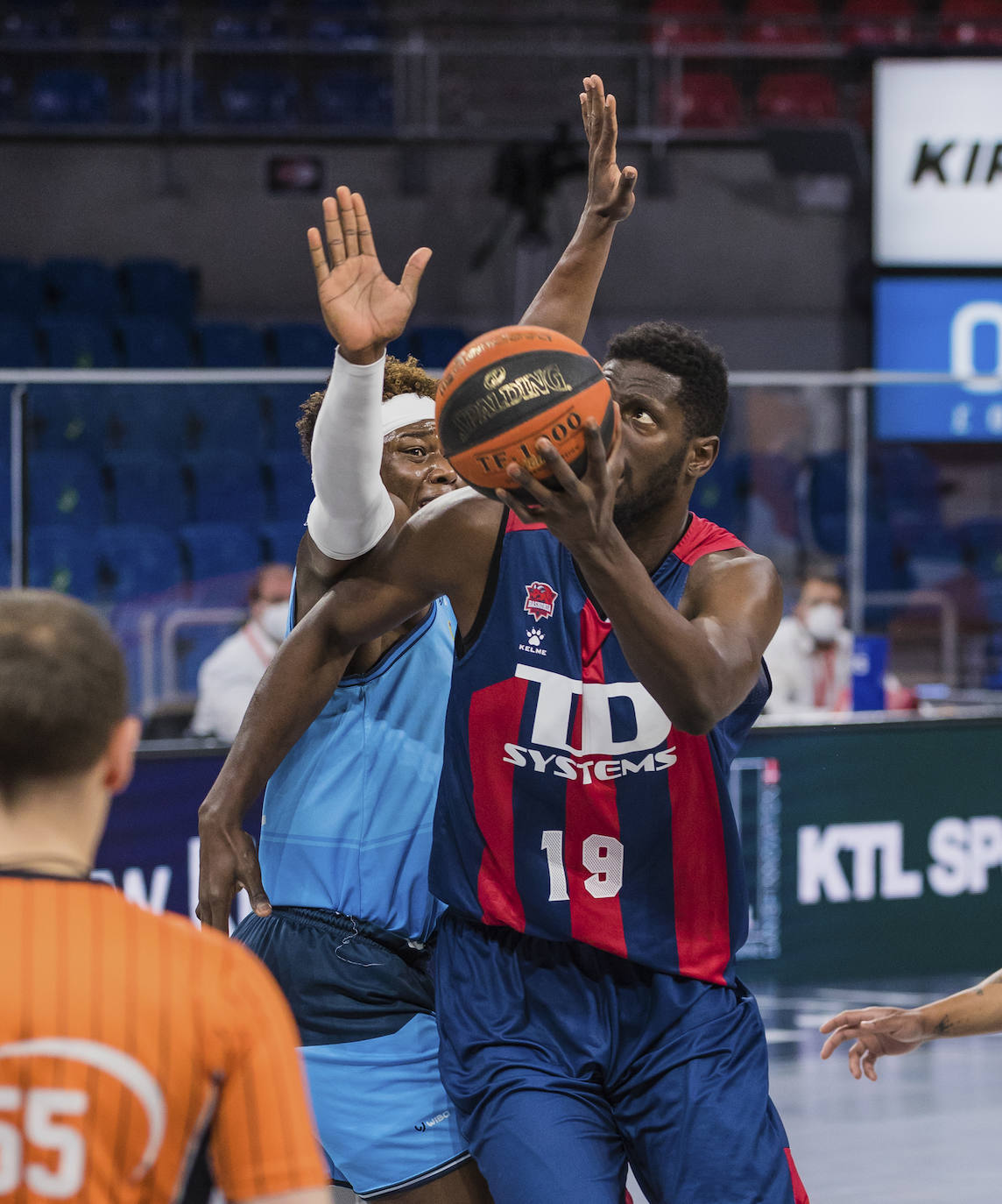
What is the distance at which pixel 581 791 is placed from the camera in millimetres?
2350

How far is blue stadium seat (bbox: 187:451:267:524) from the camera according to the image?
21.9 feet

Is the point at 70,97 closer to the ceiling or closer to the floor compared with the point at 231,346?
closer to the ceiling

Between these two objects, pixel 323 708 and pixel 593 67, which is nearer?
pixel 323 708

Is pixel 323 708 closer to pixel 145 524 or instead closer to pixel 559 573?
pixel 559 573

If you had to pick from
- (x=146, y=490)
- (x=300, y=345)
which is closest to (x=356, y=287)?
(x=146, y=490)

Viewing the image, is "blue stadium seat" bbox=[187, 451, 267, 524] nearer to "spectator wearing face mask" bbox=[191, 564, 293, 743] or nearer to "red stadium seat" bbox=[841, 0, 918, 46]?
"spectator wearing face mask" bbox=[191, 564, 293, 743]

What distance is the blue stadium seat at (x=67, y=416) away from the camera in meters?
5.96

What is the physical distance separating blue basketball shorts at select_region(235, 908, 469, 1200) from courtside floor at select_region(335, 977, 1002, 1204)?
2.13 meters

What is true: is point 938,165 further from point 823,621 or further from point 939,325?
point 823,621

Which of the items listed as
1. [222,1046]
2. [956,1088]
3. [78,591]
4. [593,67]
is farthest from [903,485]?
[222,1046]

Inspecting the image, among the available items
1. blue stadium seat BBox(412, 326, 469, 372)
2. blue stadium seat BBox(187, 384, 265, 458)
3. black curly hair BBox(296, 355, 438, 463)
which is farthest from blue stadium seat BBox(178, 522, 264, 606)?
blue stadium seat BBox(412, 326, 469, 372)

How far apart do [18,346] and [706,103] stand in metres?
5.36

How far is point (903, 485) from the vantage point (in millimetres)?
7672

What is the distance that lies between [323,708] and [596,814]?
55cm
